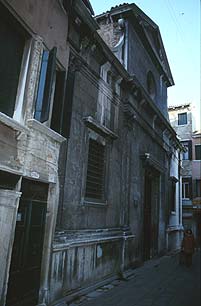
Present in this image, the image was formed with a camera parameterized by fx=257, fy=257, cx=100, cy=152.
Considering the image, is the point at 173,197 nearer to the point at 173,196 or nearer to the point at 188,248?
the point at 173,196

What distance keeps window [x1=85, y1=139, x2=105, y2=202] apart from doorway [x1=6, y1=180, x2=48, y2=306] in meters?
1.80

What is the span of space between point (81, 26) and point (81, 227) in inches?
188

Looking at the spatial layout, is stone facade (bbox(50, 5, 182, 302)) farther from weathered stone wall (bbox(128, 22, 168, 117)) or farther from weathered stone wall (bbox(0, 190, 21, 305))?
weathered stone wall (bbox(0, 190, 21, 305))

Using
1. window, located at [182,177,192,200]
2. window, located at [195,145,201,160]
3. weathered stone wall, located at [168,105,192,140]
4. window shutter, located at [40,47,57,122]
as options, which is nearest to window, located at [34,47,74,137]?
window shutter, located at [40,47,57,122]

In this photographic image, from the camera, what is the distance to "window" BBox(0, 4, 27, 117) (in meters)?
4.14

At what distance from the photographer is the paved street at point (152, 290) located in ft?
17.3

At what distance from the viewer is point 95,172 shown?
6.81 m

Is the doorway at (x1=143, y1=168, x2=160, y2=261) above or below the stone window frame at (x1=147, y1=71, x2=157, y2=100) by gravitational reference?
below

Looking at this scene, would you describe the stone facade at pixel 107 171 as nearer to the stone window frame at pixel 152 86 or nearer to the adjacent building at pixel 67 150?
the adjacent building at pixel 67 150

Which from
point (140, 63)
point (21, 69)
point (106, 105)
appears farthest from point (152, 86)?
point (21, 69)

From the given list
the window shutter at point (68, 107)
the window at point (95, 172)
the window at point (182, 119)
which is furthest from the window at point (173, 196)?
the window shutter at point (68, 107)

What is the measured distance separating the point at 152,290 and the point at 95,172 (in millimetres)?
3191

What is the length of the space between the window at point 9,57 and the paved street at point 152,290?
157 inches

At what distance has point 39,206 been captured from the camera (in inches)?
190
